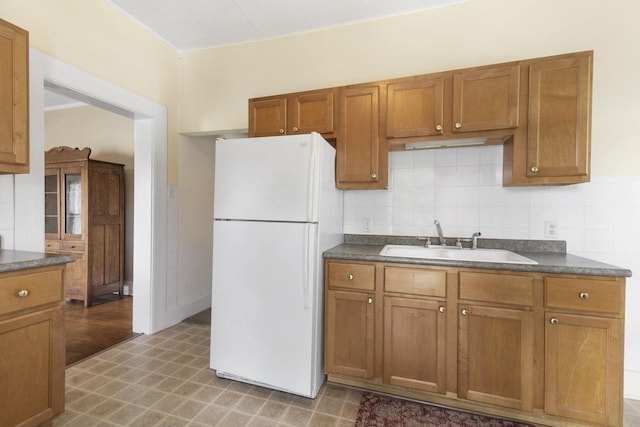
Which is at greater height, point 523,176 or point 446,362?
point 523,176

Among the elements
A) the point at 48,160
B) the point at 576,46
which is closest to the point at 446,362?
the point at 576,46

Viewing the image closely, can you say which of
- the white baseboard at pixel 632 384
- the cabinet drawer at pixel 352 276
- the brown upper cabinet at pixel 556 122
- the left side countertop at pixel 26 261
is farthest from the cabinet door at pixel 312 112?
the white baseboard at pixel 632 384

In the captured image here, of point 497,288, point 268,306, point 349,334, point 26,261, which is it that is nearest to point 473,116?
point 497,288

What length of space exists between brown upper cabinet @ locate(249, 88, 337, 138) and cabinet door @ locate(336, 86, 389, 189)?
0.35 feet

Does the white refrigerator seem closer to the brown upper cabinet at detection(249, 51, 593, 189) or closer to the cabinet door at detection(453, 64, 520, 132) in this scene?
the brown upper cabinet at detection(249, 51, 593, 189)

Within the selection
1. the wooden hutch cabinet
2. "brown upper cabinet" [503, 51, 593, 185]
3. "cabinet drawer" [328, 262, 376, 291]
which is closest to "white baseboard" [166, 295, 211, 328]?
the wooden hutch cabinet

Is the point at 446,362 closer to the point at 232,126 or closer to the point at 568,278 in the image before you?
the point at 568,278

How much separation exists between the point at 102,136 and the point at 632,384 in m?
6.06

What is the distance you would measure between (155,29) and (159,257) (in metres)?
2.09

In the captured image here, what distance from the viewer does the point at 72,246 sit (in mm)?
3738

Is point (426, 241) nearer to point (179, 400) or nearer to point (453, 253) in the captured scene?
point (453, 253)

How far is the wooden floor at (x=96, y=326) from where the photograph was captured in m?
2.54

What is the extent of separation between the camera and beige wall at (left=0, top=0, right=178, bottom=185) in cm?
196

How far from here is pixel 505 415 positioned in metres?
1.73
